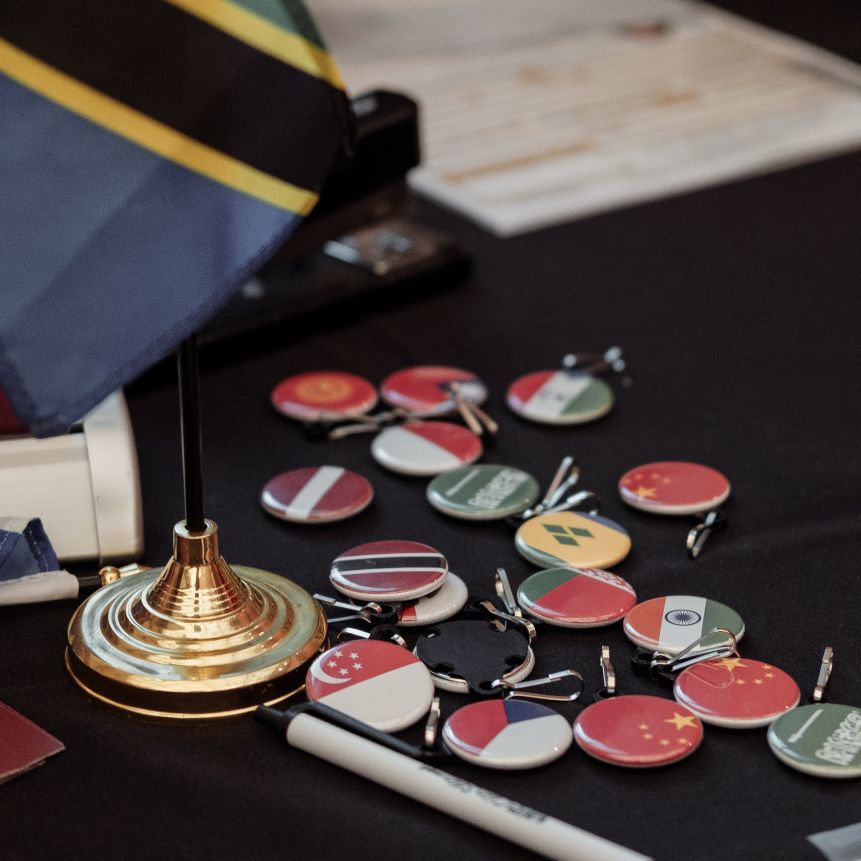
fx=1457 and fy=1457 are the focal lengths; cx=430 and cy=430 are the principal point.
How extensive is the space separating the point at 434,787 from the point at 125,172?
311 millimetres

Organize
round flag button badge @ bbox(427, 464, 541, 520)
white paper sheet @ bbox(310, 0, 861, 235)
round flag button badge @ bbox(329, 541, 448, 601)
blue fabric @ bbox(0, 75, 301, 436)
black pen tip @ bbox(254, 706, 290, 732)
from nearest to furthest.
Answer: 1. blue fabric @ bbox(0, 75, 301, 436)
2. black pen tip @ bbox(254, 706, 290, 732)
3. round flag button badge @ bbox(329, 541, 448, 601)
4. round flag button badge @ bbox(427, 464, 541, 520)
5. white paper sheet @ bbox(310, 0, 861, 235)

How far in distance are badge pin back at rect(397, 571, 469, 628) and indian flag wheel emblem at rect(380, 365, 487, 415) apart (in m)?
0.25

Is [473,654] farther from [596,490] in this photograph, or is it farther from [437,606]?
[596,490]

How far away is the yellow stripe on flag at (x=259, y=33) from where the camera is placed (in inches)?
24.6

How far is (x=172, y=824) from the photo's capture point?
0.68m

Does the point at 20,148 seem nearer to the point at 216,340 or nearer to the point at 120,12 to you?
the point at 120,12

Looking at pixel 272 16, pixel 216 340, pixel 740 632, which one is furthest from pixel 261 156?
pixel 216 340

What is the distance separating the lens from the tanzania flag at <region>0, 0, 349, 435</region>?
2.02 ft

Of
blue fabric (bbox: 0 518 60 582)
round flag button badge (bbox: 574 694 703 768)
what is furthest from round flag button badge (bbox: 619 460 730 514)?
blue fabric (bbox: 0 518 60 582)

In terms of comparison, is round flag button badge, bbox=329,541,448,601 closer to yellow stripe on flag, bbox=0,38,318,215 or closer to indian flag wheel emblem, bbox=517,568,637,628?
indian flag wheel emblem, bbox=517,568,637,628

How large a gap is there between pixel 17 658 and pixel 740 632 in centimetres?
40

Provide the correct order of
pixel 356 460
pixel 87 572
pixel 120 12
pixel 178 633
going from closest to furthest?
pixel 120 12 < pixel 178 633 < pixel 87 572 < pixel 356 460

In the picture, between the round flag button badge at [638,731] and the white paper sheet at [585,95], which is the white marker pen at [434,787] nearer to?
the round flag button badge at [638,731]

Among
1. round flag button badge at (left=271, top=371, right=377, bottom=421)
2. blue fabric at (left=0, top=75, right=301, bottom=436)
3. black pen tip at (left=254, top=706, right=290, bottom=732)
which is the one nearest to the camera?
blue fabric at (left=0, top=75, right=301, bottom=436)
